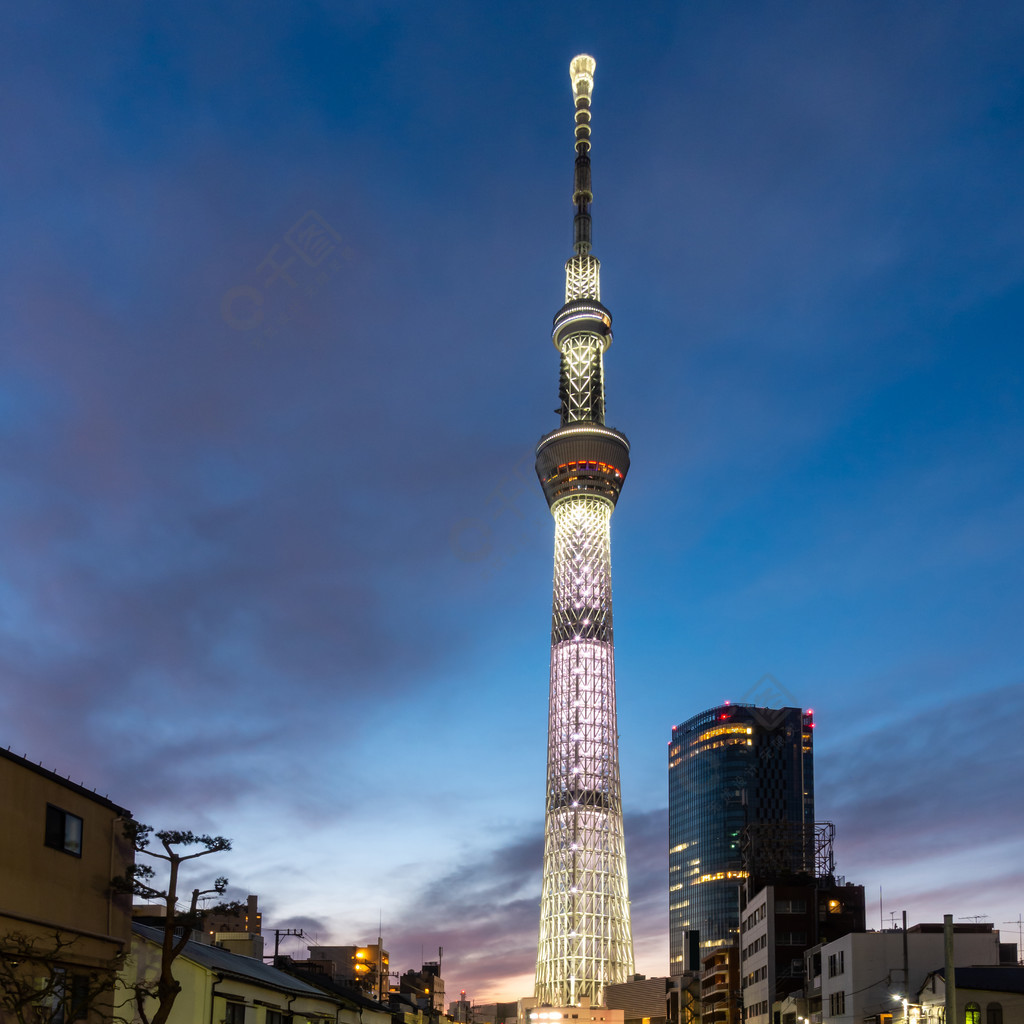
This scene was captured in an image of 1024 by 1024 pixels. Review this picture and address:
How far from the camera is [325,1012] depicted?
54844 millimetres

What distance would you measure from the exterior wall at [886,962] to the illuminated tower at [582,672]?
3147 inches

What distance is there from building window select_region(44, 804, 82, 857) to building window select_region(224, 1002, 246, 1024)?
42.9ft

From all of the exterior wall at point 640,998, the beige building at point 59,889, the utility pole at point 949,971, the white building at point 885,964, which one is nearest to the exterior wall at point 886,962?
the white building at point 885,964

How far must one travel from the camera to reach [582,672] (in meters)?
171

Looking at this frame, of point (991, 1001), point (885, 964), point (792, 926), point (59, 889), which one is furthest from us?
point (792, 926)

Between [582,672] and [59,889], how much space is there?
142002 mm

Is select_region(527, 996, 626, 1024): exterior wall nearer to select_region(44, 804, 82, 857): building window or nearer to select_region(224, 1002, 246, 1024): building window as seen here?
select_region(224, 1002, 246, 1024): building window

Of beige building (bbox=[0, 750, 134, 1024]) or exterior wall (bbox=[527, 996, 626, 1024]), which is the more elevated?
beige building (bbox=[0, 750, 134, 1024])

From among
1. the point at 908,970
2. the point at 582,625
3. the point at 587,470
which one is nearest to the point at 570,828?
the point at 582,625

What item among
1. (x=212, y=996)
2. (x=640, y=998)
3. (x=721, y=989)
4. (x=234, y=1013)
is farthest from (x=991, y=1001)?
(x=640, y=998)

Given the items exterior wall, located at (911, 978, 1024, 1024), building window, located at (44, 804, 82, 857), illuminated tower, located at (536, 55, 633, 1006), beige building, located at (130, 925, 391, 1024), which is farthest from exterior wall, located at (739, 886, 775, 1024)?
building window, located at (44, 804, 82, 857)

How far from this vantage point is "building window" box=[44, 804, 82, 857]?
31.4m

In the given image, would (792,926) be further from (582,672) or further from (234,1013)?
(234,1013)

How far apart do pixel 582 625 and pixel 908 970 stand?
322 feet
